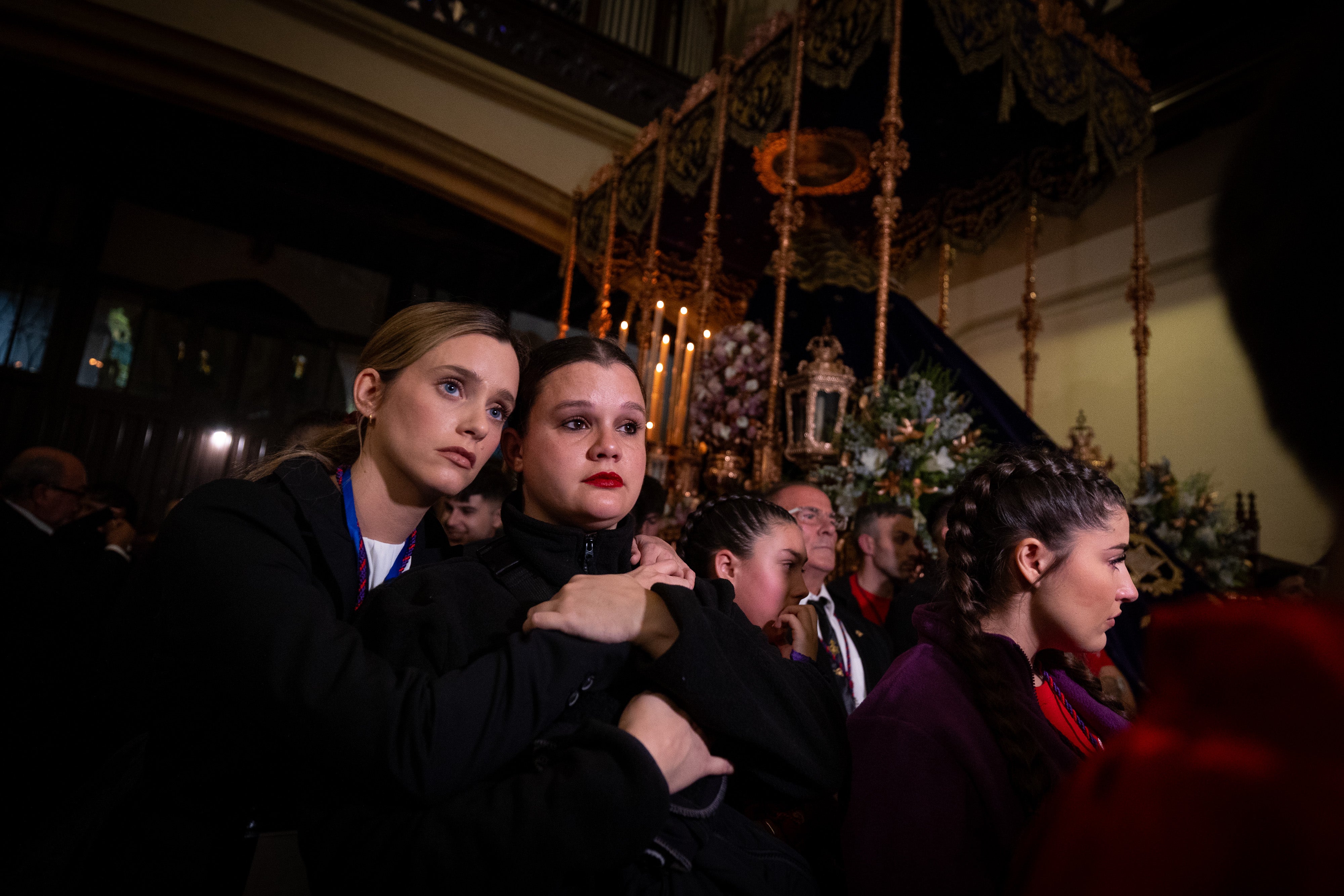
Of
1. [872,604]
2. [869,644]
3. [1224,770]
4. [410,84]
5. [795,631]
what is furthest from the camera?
[410,84]

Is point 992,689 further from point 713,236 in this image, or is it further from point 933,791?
point 713,236

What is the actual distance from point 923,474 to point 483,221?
22.4 feet

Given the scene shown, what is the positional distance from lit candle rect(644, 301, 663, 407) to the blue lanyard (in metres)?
3.94

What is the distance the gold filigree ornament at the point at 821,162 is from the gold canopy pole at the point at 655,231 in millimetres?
806

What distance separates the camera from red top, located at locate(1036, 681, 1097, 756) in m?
1.58

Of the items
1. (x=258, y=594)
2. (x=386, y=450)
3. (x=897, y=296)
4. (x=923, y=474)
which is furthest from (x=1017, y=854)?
(x=897, y=296)

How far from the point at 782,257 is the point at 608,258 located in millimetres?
2555

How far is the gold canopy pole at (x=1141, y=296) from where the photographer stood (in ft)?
18.3

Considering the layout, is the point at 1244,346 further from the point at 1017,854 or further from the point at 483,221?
the point at 483,221

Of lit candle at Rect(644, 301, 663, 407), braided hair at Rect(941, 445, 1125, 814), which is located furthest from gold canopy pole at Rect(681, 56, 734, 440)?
braided hair at Rect(941, 445, 1125, 814)

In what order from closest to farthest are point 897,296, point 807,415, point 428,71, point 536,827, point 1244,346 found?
point 1244,346
point 536,827
point 807,415
point 897,296
point 428,71

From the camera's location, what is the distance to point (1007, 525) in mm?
1601

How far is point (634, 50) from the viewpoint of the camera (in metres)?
7.66

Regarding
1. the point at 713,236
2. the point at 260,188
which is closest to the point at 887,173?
the point at 713,236
